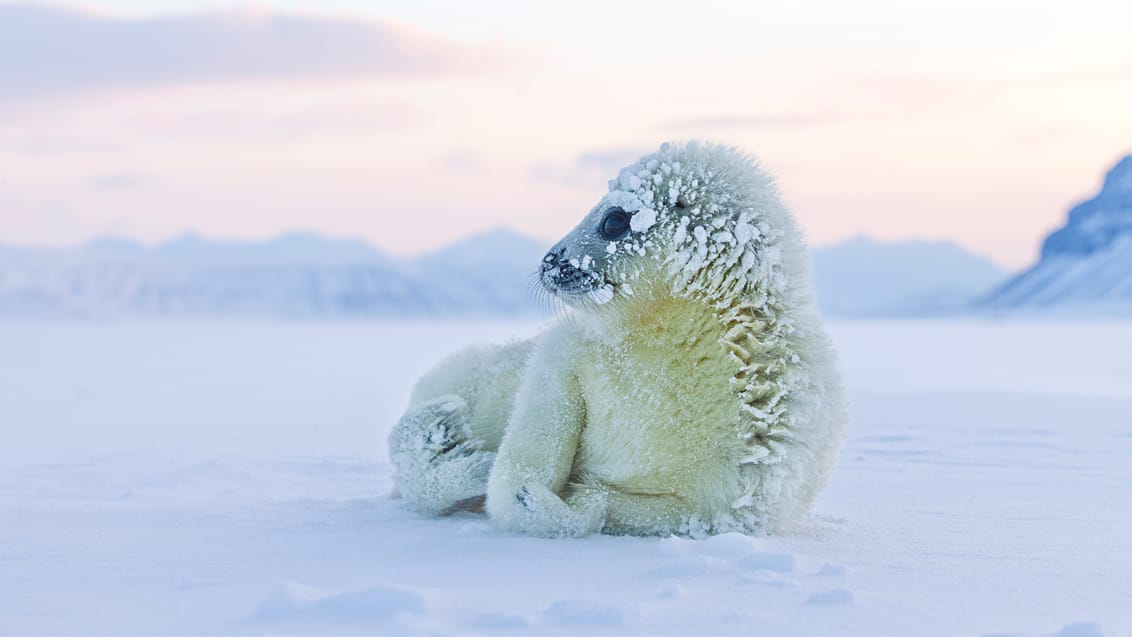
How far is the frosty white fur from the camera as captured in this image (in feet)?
13.3

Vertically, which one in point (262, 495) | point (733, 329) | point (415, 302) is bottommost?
point (262, 495)

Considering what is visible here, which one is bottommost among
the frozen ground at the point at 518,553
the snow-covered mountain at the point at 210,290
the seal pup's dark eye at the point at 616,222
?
the frozen ground at the point at 518,553

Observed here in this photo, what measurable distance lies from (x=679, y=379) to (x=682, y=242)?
0.52 metres

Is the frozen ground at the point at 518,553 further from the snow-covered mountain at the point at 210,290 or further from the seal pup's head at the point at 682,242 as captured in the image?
the snow-covered mountain at the point at 210,290

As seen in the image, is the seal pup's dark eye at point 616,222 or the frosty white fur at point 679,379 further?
the seal pup's dark eye at point 616,222

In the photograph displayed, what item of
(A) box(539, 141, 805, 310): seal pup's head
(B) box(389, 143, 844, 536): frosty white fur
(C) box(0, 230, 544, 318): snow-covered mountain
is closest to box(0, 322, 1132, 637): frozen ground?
(B) box(389, 143, 844, 536): frosty white fur

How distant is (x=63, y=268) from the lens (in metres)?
169

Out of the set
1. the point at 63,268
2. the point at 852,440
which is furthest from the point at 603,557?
the point at 63,268

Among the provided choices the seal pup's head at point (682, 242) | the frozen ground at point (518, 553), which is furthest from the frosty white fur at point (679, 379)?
the frozen ground at point (518, 553)

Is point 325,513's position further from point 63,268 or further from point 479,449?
point 63,268

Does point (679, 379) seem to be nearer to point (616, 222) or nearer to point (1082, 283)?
point (616, 222)

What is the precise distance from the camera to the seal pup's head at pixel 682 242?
4121 mm

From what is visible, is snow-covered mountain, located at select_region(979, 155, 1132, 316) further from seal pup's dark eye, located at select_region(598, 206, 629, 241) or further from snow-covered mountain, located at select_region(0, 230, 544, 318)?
seal pup's dark eye, located at select_region(598, 206, 629, 241)

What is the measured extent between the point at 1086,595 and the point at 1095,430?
20.6 ft
